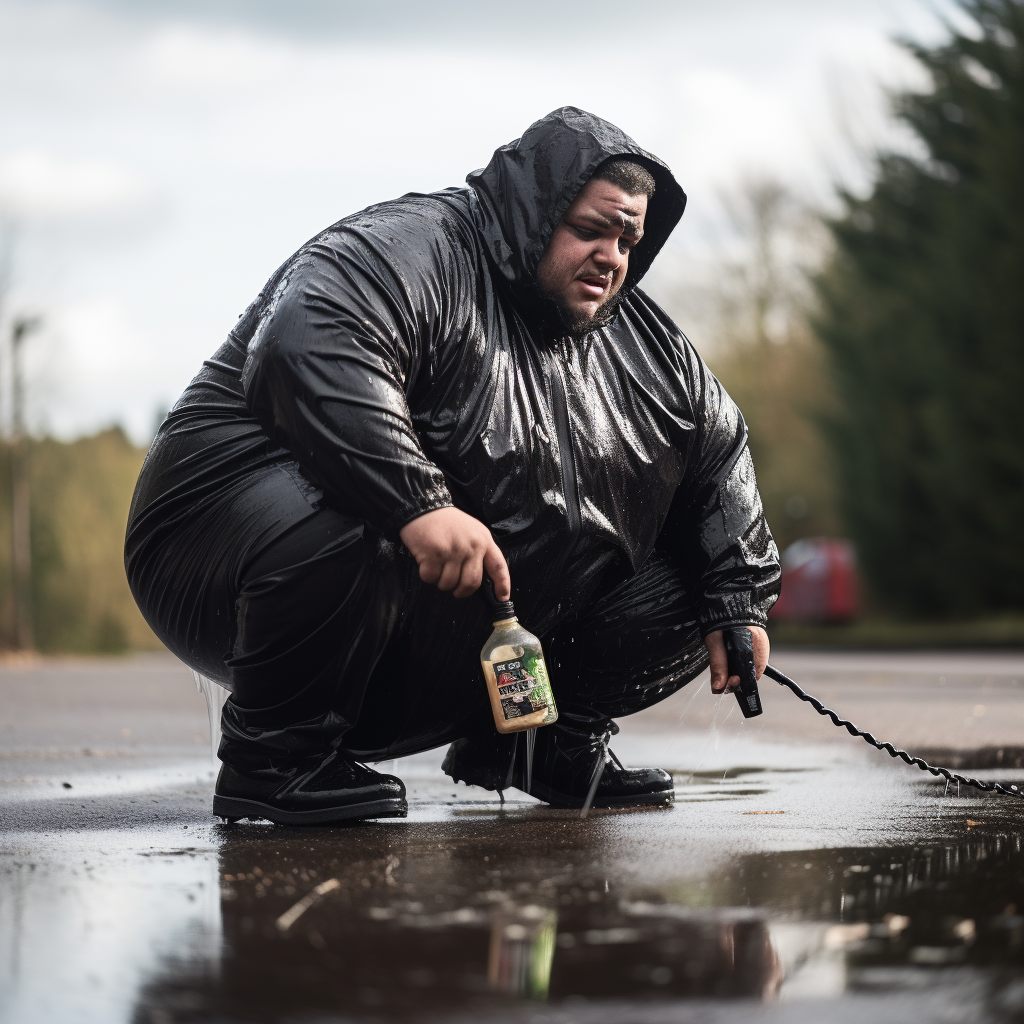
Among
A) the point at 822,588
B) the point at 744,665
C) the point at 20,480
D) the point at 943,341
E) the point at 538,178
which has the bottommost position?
the point at 822,588

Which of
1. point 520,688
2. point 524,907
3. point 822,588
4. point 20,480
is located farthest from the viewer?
point 20,480

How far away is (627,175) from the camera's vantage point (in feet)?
11.7

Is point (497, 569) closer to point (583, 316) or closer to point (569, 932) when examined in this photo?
point (583, 316)

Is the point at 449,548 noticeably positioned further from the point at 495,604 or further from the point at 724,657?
the point at 724,657

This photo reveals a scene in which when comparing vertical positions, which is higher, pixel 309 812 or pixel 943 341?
pixel 943 341

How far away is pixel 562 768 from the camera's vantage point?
12.5 feet

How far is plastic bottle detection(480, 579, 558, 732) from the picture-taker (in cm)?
320

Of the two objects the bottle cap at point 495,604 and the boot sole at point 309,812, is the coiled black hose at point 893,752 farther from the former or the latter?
the boot sole at point 309,812

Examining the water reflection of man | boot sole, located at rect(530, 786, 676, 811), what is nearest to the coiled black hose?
the water reflection of man

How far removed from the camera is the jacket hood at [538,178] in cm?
349

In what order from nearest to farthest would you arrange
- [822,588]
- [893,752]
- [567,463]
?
1. [567,463]
2. [893,752]
3. [822,588]

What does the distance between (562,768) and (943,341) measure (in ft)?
58.7

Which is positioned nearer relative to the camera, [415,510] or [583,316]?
[415,510]

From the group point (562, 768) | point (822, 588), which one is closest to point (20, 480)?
point (822, 588)
